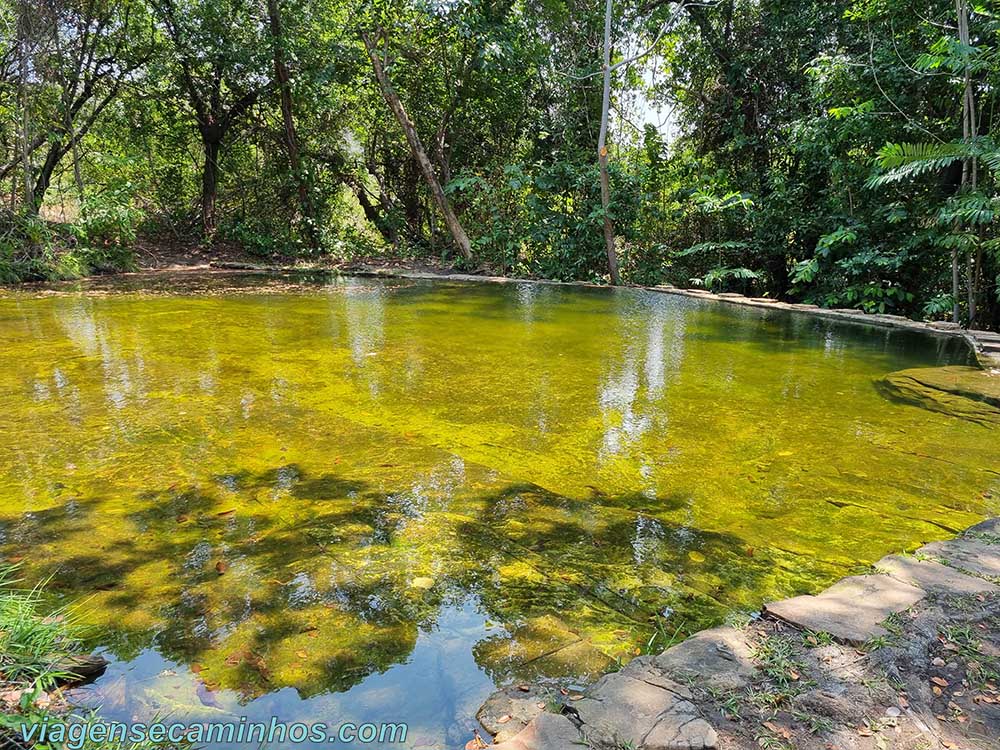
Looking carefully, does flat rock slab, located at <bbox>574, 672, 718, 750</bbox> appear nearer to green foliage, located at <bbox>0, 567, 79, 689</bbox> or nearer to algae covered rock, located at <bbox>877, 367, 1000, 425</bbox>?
green foliage, located at <bbox>0, 567, 79, 689</bbox>

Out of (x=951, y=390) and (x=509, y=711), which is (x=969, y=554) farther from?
(x=951, y=390)

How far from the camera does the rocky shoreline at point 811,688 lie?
1.12 meters

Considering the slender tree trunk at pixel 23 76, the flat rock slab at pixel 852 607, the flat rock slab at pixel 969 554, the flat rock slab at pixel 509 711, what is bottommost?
the flat rock slab at pixel 509 711

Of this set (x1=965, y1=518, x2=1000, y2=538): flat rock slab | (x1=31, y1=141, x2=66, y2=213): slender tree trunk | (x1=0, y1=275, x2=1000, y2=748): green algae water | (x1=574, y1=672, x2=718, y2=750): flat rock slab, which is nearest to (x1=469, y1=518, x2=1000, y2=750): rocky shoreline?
(x1=574, y1=672, x2=718, y2=750): flat rock slab

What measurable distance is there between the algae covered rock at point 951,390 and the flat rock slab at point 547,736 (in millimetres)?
2932

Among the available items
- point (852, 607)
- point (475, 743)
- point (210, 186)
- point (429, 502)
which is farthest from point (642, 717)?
point (210, 186)

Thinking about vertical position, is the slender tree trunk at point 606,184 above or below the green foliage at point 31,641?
above

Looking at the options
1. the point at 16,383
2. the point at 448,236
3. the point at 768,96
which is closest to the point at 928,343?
the point at 768,96

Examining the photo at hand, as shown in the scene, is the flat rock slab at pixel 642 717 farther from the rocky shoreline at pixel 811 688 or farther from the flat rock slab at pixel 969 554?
the flat rock slab at pixel 969 554

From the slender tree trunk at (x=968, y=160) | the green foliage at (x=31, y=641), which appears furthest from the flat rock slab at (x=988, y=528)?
the slender tree trunk at (x=968, y=160)

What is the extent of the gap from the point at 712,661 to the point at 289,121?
1109cm

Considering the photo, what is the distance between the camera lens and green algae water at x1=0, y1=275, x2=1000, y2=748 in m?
1.46

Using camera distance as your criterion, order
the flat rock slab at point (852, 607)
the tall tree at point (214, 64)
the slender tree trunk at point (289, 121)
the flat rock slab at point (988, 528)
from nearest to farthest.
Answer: the flat rock slab at point (852, 607), the flat rock slab at point (988, 528), the tall tree at point (214, 64), the slender tree trunk at point (289, 121)

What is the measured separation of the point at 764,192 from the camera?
8195 millimetres
